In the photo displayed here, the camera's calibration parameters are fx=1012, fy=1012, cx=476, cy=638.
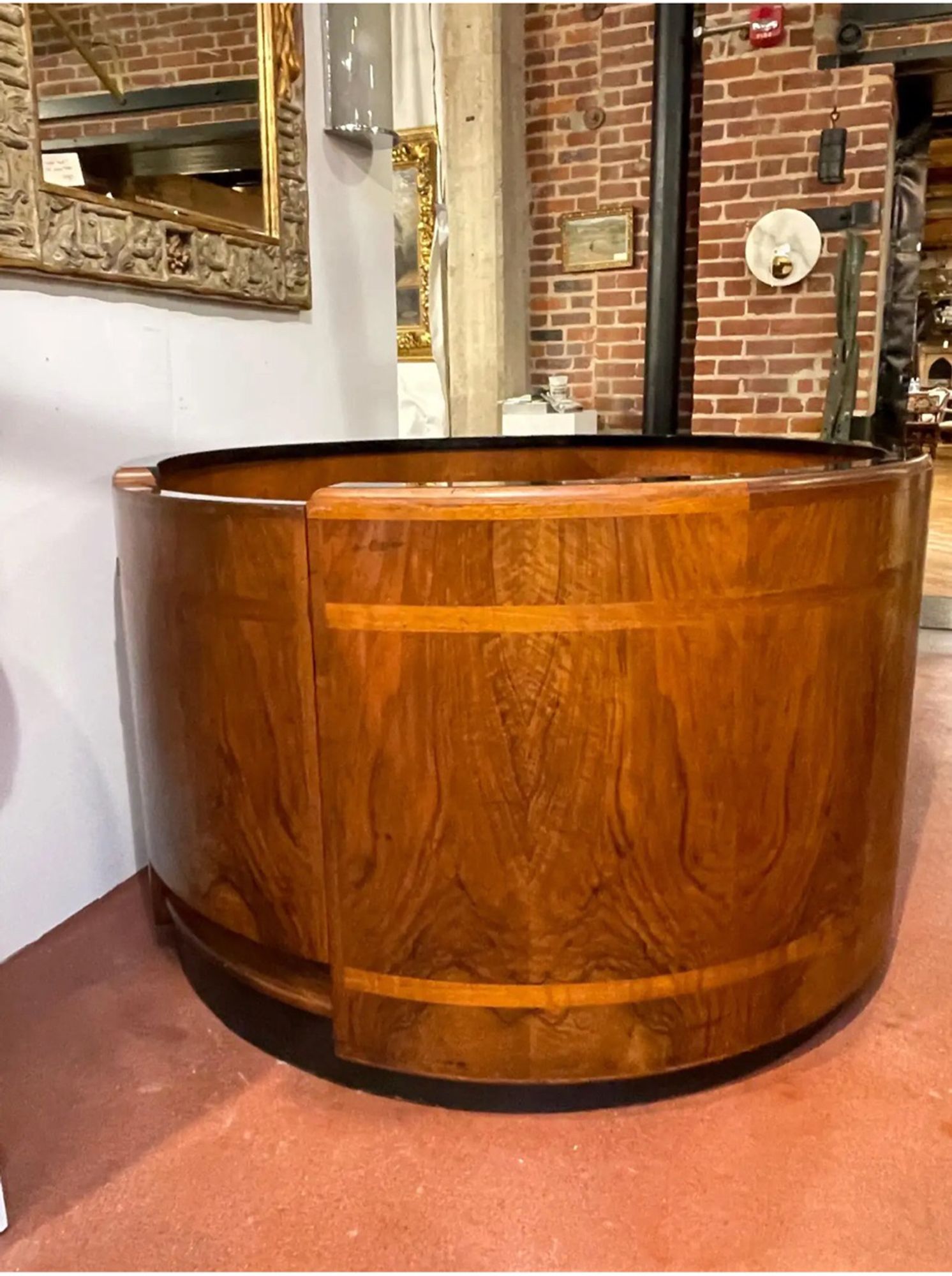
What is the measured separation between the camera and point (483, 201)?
14.8 ft

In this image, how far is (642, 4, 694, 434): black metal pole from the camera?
168 inches

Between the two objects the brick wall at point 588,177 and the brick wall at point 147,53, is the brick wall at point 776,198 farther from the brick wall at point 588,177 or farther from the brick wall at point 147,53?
the brick wall at point 147,53

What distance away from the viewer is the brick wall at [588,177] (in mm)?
4551

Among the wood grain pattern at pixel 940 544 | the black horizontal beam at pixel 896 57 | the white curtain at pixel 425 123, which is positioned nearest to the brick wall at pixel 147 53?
the wood grain pattern at pixel 940 544

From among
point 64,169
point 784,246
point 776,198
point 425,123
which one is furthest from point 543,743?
point 425,123

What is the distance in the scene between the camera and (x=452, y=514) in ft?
3.84

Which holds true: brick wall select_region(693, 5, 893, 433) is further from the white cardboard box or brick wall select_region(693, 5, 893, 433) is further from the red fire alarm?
the white cardboard box

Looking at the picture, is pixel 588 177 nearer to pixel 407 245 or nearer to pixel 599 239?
pixel 599 239

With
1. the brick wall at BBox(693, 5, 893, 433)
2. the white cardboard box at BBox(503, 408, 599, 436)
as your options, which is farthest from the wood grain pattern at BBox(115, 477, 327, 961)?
the brick wall at BBox(693, 5, 893, 433)

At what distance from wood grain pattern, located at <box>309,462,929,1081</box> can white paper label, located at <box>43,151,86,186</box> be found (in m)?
0.91

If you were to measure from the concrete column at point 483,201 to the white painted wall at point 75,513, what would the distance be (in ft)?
7.80

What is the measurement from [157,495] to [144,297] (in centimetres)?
75

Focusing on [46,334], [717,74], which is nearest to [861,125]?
[717,74]

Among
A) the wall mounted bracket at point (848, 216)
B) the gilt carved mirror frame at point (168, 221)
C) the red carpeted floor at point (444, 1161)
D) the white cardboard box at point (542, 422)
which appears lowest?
the red carpeted floor at point (444, 1161)
